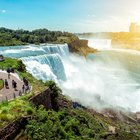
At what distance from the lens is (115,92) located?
49.2 metres

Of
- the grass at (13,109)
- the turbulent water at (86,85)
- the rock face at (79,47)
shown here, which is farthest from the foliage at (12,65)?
the rock face at (79,47)

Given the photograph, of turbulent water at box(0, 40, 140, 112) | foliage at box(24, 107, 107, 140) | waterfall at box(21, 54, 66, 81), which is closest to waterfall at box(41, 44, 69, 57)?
turbulent water at box(0, 40, 140, 112)

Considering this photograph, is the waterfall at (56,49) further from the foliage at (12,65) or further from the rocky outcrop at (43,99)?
the rocky outcrop at (43,99)

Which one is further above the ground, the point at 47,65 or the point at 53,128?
the point at 53,128

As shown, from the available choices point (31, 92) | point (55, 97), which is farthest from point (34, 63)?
point (31, 92)

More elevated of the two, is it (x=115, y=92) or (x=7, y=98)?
(x=7, y=98)

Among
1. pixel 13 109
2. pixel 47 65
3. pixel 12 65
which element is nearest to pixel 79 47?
pixel 47 65

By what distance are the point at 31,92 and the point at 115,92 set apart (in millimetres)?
29298

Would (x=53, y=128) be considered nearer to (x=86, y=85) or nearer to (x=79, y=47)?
(x=86, y=85)

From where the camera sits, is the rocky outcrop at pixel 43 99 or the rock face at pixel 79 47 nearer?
the rocky outcrop at pixel 43 99

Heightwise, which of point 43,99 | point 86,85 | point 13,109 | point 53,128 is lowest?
point 86,85

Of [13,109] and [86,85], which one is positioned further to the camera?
[86,85]

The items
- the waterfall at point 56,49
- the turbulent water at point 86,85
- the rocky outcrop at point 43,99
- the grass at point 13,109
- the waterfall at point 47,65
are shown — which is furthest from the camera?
the waterfall at point 56,49

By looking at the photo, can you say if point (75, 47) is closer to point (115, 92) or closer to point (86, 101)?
point (115, 92)
